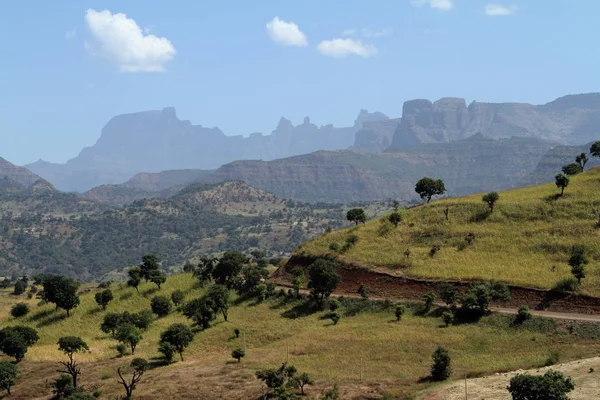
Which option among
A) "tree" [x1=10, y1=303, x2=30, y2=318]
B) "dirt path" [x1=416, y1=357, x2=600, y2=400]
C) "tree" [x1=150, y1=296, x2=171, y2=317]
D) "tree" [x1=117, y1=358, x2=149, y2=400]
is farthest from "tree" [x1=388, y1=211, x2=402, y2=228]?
"tree" [x1=10, y1=303, x2=30, y2=318]

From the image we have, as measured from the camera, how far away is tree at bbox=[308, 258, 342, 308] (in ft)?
338

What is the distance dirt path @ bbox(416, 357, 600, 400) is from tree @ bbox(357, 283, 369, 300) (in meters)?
42.6

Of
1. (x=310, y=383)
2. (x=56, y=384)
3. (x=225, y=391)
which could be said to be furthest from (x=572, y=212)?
(x=56, y=384)

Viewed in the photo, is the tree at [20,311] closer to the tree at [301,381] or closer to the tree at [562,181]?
the tree at [301,381]

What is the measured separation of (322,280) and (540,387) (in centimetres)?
5936

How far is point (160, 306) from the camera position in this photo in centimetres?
11181

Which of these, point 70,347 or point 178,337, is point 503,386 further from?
point 70,347

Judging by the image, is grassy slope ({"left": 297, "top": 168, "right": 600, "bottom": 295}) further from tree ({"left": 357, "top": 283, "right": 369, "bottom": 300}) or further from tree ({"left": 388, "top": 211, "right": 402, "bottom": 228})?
tree ({"left": 357, "top": 283, "right": 369, "bottom": 300})

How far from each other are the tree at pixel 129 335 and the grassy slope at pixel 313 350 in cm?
160

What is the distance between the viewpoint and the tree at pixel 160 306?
11194 cm

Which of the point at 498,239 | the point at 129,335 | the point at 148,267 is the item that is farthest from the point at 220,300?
the point at 498,239

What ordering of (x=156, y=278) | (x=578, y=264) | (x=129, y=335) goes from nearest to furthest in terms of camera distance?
1. (x=578, y=264)
2. (x=129, y=335)
3. (x=156, y=278)

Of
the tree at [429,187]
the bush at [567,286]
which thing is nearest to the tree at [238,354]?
the bush at [567,286]

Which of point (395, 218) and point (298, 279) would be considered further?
point (395, 218)
